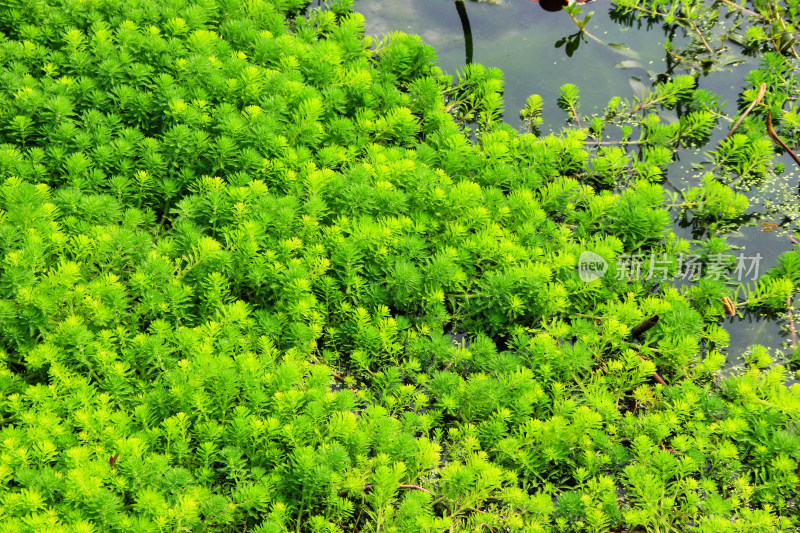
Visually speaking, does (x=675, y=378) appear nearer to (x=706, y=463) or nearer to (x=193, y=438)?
(x=706, y=463)

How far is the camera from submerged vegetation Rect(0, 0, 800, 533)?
Answer: 2686 mm

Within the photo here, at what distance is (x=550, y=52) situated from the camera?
15.7 ft

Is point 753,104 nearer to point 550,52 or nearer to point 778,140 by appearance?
point 778,140

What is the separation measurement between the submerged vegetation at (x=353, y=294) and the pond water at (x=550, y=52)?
0.14m

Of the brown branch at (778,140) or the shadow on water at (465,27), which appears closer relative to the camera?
the brown branch at (778,140)

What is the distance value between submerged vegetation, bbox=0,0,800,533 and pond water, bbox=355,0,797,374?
14cm

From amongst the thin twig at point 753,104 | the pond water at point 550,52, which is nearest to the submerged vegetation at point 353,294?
the thin twig at point 753,104

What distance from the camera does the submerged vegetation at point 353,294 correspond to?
8.81 ft

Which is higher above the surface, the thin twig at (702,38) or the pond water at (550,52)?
the thin twig at (702,38)

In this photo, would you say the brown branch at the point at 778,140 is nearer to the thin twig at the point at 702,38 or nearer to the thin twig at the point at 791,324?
the thin twig at the point at 702,38

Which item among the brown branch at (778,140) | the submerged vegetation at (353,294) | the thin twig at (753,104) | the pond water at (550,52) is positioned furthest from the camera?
the pond water at (550,52)

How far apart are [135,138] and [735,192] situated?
3.22 metres

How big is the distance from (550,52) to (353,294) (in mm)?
2483

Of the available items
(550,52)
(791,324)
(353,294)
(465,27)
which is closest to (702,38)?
(550,52)
